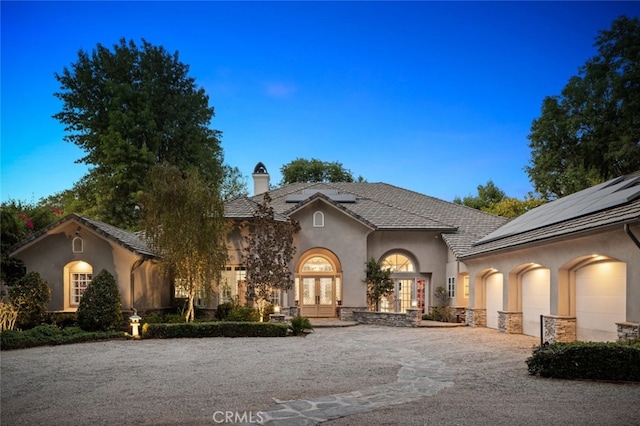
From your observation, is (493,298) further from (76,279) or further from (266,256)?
(76,279)

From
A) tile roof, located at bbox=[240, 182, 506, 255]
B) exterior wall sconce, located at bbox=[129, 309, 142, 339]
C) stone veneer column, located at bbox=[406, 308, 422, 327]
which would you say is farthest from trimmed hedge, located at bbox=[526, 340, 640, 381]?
tile roof, located at bbox=[240, 182, 506, 255]

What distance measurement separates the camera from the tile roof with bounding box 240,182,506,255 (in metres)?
25.0

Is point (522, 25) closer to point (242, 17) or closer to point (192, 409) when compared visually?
point (242, 17)

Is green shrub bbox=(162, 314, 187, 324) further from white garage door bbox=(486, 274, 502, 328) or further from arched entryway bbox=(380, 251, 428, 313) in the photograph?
white garage door bbox=(486, 274, 502, 328)

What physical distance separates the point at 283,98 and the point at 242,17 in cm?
1912

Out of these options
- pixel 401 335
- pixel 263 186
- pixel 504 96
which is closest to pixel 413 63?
pixel 504 96

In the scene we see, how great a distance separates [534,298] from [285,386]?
11.8 meters

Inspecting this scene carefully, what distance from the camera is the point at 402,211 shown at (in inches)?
1084

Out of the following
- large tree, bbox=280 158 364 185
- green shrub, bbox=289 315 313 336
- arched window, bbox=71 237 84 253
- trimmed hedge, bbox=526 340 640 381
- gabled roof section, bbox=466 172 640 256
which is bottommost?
green shrub, bbox=289 315 313 336

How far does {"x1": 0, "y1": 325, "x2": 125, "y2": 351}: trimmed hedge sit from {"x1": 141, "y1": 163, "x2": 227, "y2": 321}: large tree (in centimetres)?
314

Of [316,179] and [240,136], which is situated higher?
[240,136]

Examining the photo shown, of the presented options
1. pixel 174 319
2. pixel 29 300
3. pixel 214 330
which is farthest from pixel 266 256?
pixel 29 300

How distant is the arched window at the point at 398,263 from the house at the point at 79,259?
11.4 m

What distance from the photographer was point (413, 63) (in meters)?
19.3
